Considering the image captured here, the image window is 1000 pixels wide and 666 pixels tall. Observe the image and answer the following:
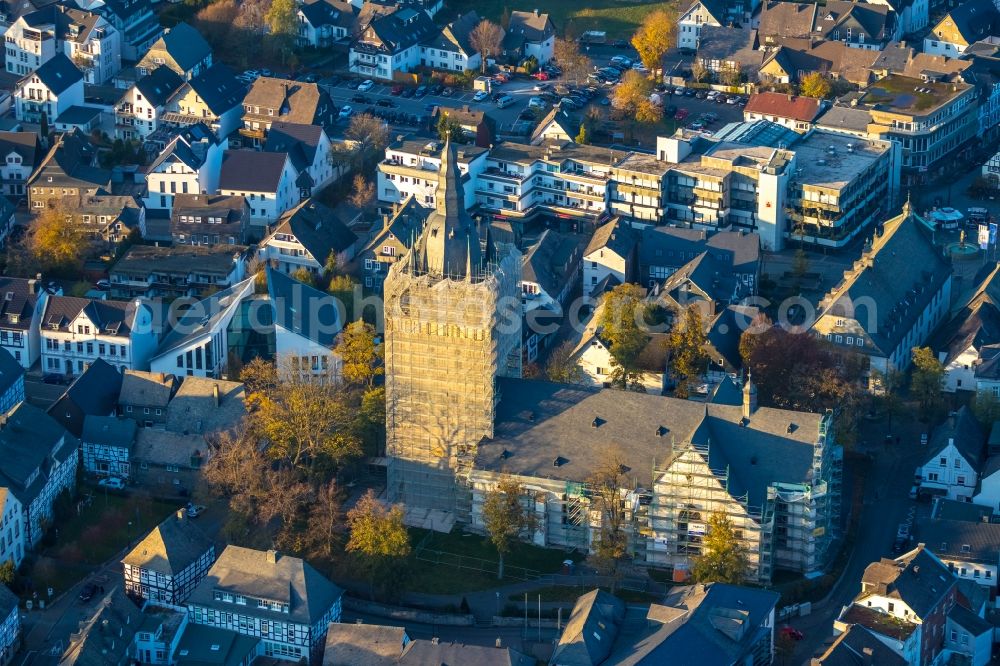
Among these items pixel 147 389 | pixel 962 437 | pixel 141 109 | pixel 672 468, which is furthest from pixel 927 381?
pixel 141 109

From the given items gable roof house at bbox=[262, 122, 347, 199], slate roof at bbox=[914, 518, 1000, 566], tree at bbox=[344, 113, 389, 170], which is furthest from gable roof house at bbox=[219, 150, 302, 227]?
slate roof at bbox=[914, 518, 1000, 566]

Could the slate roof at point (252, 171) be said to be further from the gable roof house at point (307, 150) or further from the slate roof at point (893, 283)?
the slate roof at point (893, 283)

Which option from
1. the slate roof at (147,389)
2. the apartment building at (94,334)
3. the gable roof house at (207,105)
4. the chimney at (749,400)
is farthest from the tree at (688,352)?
the gable roof house at (207,105)

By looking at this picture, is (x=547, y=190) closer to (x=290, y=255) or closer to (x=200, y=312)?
(x=290, y=255)

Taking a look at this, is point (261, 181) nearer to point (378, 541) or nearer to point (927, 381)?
point (378, 541)

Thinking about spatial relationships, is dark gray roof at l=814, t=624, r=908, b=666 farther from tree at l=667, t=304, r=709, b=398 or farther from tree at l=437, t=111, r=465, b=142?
tree at l=437, t=111, r=465, b=142

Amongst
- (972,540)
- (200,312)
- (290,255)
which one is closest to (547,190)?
(290,255)
